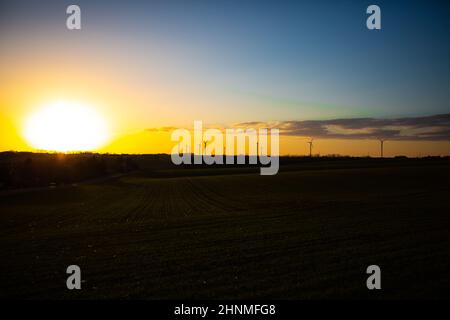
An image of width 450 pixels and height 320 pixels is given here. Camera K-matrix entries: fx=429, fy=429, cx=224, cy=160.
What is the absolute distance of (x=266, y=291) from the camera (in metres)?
12.6

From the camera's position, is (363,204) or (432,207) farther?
(363,204)

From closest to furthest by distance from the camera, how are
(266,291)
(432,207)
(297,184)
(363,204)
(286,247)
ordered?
(266,291), (286,247), (432,207), (363,204), (297,184)

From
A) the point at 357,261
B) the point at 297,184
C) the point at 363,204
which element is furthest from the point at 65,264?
the point at 297,184

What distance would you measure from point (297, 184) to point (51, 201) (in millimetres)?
35561

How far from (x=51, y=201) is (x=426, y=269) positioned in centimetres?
4360

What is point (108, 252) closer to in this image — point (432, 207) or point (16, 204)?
point (432, 207)

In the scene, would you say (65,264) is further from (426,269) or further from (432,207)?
(432,207)

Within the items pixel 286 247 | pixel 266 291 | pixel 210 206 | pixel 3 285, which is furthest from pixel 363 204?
pixel 3 285
